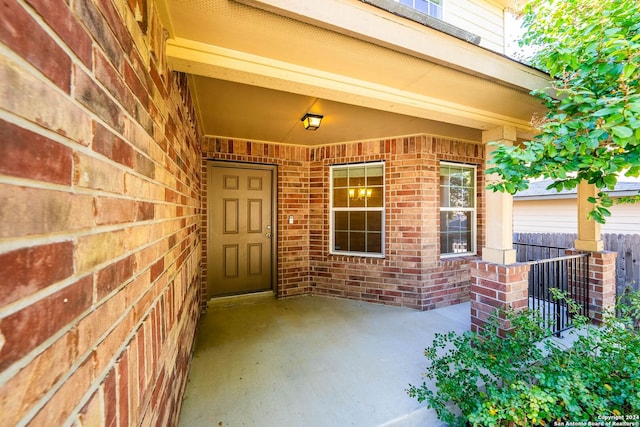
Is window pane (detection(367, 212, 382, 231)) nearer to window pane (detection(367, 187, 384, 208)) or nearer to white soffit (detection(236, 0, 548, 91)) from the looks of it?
window pane (detection(367, 187, 384, 208))

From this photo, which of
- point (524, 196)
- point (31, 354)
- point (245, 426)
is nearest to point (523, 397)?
point (245, 426)

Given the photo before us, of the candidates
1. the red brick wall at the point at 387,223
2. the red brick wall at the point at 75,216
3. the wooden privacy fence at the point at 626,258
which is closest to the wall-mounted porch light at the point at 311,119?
the red brick wall at the point at 387,223

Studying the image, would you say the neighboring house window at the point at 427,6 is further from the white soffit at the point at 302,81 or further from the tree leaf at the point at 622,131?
the tree leaf at the point at 622,131

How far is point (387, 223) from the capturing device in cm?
397

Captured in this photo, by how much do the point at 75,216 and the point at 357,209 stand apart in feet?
12.7

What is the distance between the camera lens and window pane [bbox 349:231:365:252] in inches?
165

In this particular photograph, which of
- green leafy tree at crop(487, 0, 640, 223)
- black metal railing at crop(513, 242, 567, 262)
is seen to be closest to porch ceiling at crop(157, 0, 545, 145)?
green leafy tree at crop(487, 0, 640, 223)

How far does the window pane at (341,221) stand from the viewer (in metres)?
4.29

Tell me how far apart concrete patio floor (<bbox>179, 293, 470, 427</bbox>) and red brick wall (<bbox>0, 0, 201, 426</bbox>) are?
1162 mm

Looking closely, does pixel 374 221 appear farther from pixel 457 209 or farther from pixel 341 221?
pixel 457 209

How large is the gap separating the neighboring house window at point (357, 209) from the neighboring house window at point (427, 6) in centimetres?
221

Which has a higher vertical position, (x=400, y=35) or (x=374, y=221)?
(x=400, y=35)

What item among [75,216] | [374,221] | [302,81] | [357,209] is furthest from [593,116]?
[357,209]

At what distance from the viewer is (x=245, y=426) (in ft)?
5.65
